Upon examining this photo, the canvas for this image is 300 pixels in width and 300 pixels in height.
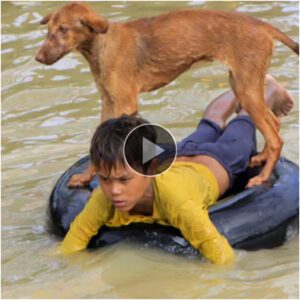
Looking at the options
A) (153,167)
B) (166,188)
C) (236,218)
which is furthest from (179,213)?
(236,218)

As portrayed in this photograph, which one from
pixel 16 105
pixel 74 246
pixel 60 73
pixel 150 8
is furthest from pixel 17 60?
pixel 74 246

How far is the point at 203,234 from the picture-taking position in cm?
475

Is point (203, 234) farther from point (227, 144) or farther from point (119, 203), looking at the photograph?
point (227, 144)

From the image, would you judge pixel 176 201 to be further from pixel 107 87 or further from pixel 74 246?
pixel 107 87

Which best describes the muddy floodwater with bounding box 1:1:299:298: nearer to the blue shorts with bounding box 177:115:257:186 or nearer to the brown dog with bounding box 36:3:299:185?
the brown dog with bounding box 36:3:299:185

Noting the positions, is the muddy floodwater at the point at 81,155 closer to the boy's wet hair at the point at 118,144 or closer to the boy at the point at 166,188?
the boy at the point at 166,188

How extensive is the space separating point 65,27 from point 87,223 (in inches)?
46.3

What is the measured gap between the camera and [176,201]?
4.80 m

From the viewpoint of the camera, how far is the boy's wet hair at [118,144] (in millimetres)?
4621

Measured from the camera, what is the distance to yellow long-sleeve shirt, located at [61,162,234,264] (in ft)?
15.6

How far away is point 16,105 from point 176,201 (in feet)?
12.3

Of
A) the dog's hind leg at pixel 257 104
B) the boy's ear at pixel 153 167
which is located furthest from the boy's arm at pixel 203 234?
the dog's hind leg at pixel 257 104

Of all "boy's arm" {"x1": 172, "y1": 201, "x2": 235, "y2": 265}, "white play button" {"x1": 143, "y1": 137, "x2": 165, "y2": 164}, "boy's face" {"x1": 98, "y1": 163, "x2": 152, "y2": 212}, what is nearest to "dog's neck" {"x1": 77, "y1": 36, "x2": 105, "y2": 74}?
"white play button" {"x1": 143, "y1": 137, "x2": 165, "y2": 164}

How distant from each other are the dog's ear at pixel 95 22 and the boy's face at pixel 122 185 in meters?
1.09
